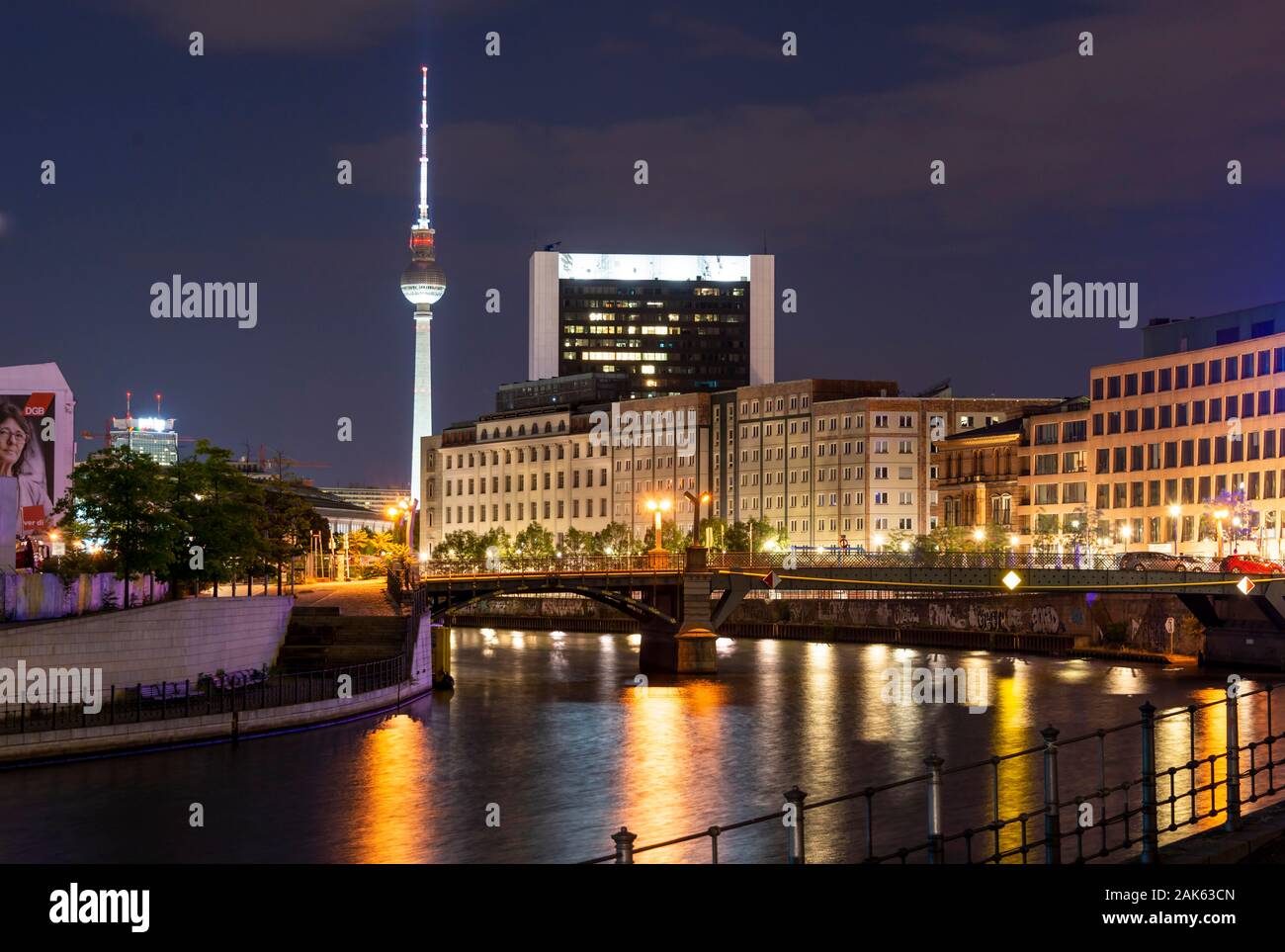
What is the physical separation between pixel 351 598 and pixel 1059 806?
Answer: 5985cm

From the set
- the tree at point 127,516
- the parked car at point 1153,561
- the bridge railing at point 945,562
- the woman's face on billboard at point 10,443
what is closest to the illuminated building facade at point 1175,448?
the parked car at point 1153,561

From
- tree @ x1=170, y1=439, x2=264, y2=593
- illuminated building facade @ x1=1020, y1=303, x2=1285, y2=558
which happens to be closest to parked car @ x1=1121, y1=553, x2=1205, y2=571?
illuminated building facade @ x1=1020, y1=303, x2=1285, y2=558

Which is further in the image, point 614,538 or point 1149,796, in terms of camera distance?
point 614,538

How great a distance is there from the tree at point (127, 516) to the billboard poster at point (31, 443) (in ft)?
222

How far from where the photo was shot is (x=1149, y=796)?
20.1 metres

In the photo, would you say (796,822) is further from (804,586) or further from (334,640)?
(804,586)

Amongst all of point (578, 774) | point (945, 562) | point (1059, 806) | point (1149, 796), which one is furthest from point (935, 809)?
point (945, 562)

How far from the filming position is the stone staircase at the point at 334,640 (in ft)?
206

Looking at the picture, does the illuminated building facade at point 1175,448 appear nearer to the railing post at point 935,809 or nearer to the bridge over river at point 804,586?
the bridge over river at point 804,586

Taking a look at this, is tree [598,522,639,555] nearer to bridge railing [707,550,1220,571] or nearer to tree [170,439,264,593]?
bridge railing [707,550,1220,571]
